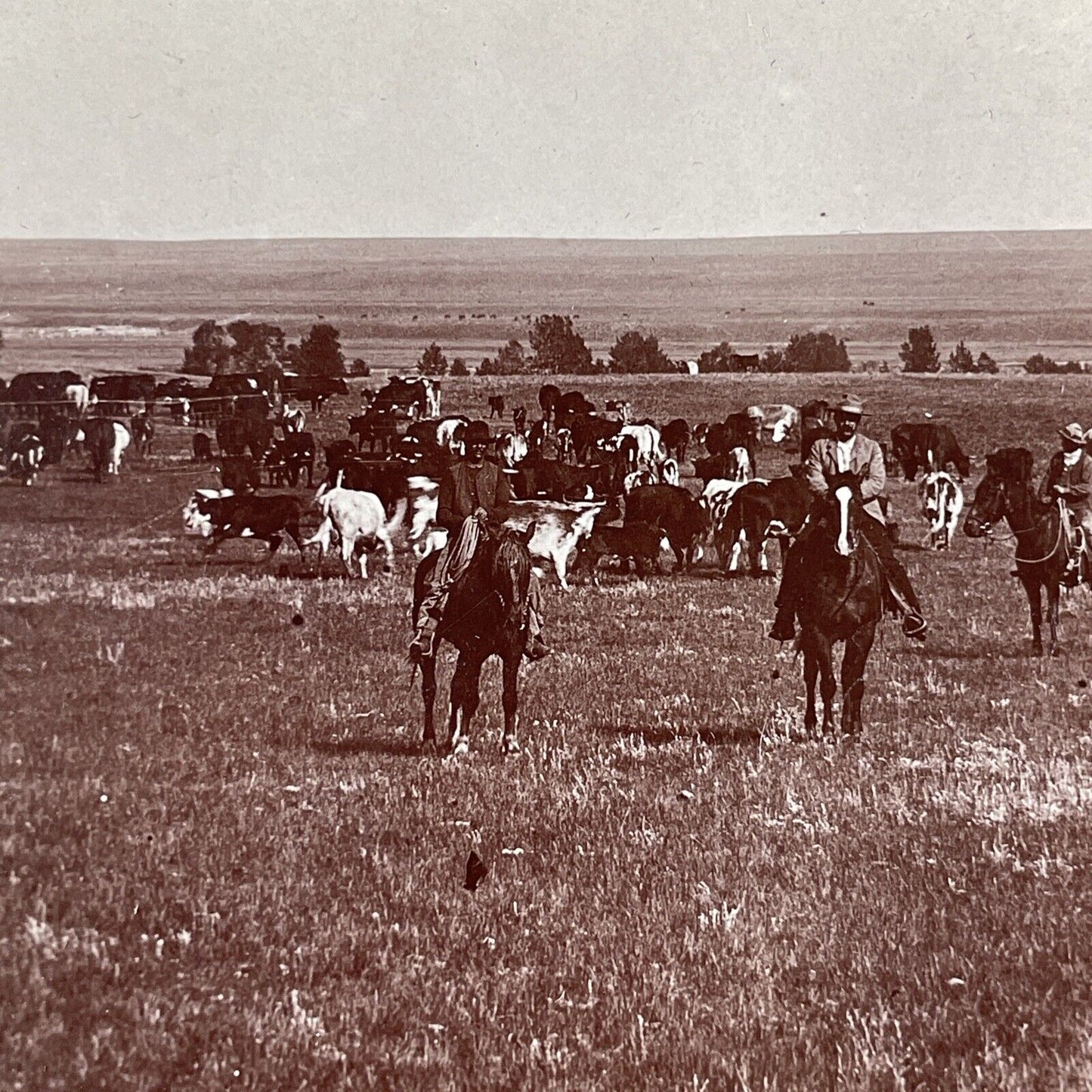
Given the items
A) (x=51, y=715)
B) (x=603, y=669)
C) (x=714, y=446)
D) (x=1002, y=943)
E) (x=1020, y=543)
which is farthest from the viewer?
(x=714, y=446)

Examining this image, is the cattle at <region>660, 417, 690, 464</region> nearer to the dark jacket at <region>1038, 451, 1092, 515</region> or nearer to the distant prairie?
the distant prairie

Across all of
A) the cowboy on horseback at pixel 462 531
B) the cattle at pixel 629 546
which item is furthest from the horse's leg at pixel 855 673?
the cattle at pixel 629 546

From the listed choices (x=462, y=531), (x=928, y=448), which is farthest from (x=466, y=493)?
(x=928, y=448)

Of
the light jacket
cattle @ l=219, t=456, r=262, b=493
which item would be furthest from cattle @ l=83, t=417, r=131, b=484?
the light jacket

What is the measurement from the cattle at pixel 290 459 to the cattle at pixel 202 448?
54cm

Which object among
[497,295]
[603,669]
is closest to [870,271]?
[497,295]

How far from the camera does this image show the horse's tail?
7070 mm

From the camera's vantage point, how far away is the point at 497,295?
842 cm

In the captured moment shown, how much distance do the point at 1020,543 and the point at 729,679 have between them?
2.77m

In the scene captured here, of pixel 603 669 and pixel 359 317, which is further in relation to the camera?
pixel 359 317

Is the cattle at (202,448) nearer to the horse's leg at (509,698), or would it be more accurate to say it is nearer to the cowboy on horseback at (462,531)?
the cowboy on horseback at (462,531)

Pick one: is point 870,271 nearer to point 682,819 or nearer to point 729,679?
point 729,679

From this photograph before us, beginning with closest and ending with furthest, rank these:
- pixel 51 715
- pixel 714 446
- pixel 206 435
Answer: pixel 51 715
pixel 206 435
pixel 714 446

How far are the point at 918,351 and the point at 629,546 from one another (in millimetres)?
2802
